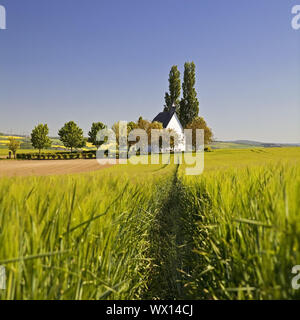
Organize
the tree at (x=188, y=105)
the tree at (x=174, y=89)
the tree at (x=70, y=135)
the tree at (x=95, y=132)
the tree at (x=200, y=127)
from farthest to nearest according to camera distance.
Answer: the tree at (x=95, y=132)
the tree at (x=70, y=135)
the tree at (x=174, y=89)
the tree at (x=188, y=105)
the tree at (x=200, y=127)

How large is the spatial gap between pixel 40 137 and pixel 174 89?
1646 inches

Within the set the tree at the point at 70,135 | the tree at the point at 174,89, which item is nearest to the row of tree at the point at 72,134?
the tree at the point at 70,135

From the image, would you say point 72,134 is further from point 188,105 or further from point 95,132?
point 188,105

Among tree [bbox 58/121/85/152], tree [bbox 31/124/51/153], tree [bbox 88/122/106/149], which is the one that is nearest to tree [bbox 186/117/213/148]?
tree [bbox 88/122/106/149]

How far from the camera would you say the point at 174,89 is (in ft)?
184

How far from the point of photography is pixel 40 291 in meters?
0.82

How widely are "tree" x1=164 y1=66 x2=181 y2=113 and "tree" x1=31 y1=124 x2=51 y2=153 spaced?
3815 cm

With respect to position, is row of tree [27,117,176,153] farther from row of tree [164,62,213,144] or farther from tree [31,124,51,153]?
row of tree [164,62,213,144]

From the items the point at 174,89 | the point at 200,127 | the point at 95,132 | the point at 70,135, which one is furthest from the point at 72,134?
the point at 200,127

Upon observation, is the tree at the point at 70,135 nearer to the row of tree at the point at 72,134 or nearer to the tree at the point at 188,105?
the row of tree at the point at 72,134

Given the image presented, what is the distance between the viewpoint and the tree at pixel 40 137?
58.8 meters

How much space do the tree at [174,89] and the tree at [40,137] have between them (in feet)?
125

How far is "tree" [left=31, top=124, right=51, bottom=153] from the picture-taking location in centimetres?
5884
